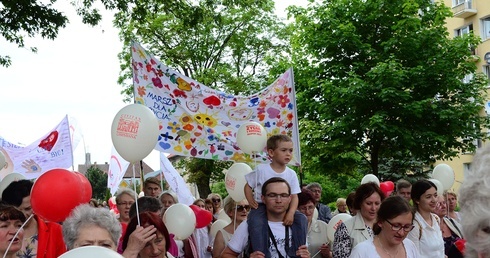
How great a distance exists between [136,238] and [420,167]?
27.4m

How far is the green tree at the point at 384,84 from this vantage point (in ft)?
69.9

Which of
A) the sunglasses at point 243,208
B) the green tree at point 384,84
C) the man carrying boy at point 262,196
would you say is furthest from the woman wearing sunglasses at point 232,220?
the green tree at point 384,84

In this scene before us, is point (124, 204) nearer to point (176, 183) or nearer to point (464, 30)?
point (176, 183)

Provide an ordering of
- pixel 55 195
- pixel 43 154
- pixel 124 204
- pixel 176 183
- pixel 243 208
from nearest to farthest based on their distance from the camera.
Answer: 1. pixel 55 195
2. pixel 124 204
3. pixel 243 208
4. pixel 176 183
5. pixel 43 154

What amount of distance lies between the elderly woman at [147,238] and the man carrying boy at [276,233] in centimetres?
90

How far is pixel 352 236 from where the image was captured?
19.0 ft

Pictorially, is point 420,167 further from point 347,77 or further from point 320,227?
point 320,227

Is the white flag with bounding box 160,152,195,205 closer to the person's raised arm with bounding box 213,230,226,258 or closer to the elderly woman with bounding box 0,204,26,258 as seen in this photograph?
the person's raised arm with bounding box 213,230,226,258

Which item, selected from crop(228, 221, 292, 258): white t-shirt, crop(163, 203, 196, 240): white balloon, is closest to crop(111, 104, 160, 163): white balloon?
crop(163, 203, 196, 240): white balloon

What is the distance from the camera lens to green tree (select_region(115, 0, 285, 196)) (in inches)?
1241

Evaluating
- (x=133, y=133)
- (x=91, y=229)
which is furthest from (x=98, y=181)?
(x=91, y=229)

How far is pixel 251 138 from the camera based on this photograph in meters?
8.12

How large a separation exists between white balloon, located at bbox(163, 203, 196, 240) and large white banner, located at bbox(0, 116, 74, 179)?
20.2 feet

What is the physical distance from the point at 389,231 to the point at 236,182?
3603 mm
